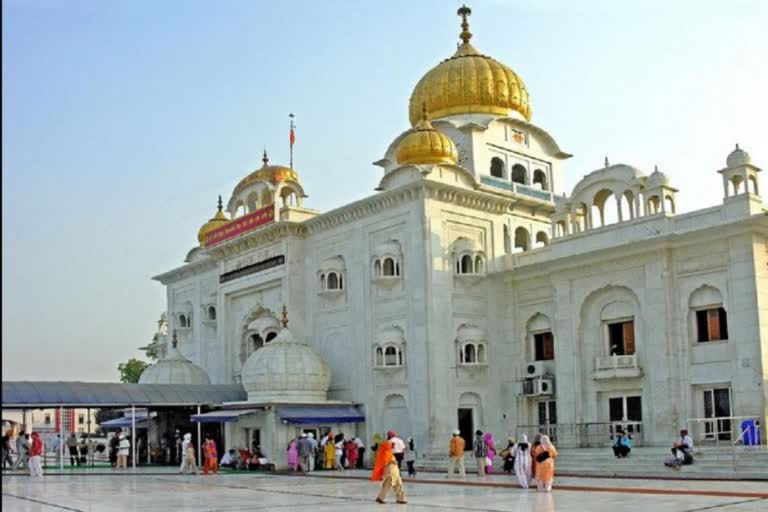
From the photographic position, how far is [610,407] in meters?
25.5

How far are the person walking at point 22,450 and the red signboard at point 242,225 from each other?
10.7 m

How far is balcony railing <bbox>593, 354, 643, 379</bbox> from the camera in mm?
24594

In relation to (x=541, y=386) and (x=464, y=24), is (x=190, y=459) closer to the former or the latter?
(x=541, y=386)

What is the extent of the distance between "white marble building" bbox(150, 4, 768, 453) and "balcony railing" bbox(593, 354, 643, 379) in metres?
0.05

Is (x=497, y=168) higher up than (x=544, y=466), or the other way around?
(x=497, y=168)

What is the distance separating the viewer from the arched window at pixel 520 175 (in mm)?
33344

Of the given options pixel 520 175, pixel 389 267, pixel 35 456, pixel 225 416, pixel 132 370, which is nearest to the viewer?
pixel 35 456

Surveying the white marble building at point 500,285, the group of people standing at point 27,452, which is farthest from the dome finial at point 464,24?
the group of people standing at point 27,452

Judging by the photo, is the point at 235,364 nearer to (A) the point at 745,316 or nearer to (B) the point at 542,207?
(B) the point at 542,207

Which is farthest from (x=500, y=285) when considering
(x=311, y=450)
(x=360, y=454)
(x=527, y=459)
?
(x=527, y=459)

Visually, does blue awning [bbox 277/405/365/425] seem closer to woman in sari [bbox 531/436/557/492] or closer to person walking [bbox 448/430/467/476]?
person walking [bbox 448/430/467/476]

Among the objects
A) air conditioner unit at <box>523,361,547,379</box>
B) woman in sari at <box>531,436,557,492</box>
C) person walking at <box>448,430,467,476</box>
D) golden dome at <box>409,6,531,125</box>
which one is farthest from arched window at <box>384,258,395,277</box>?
woman in sari at <box>531,436,557,492</box>

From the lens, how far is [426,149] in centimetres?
2925

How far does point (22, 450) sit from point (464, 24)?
21369 millimetres
